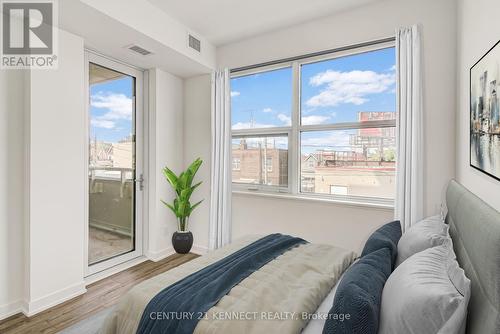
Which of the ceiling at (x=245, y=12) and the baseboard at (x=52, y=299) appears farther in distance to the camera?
the ceiling at (x=245, y=12)

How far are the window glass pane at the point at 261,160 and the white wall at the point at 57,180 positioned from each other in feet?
5.88

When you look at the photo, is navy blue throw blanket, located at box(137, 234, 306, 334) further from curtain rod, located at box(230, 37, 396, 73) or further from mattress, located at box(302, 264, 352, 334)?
curtain rod, located at box(230, 37, 396, 73)

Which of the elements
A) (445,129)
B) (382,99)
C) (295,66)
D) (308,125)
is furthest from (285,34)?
(445,129)

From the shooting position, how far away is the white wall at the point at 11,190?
2.22 meters

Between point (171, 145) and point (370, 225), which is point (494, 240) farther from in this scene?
point (171, 145)

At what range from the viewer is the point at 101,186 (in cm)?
310

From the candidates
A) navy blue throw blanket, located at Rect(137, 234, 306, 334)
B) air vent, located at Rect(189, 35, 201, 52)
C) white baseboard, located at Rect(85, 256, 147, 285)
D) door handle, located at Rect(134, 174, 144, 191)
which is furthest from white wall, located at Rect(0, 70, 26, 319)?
navy blue throw blanket, located at Rect(137, 234, 306, 334)

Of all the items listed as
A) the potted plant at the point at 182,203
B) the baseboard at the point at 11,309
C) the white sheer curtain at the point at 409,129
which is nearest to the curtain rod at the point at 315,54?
the white sheer curtain at the point at 409,129

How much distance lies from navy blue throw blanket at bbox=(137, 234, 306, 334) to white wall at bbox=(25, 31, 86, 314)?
1.65m

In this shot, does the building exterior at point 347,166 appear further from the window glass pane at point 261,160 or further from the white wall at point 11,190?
the white wall at point 11,190

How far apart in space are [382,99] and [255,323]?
244 cm

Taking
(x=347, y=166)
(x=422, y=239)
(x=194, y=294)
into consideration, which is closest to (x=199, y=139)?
(x=347, y=166)

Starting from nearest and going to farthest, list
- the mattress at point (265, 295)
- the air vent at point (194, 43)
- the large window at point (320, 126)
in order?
the mattress at point (265, 295) → the large window at point (320, 126) → the air vent at point (194, 43)

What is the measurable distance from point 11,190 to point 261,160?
8.10 ft
